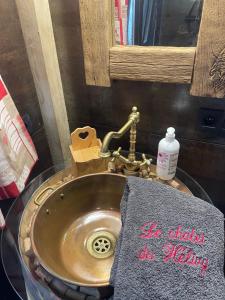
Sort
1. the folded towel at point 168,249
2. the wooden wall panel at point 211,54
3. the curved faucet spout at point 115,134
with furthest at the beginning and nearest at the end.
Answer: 1. the curved faucet spout at point 115,134
2. the wooden wall panel at point 211,54
3. the folded towel at point 168,249

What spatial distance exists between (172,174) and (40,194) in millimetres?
440

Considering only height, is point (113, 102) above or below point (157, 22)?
below

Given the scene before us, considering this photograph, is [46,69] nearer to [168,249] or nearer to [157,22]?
[157,22]

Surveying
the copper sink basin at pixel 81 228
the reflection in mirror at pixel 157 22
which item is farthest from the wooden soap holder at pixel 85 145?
the reflection in mirror at pixel 157 22

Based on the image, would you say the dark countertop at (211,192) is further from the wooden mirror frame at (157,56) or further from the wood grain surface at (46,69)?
the wooden mirror frame at (157,56)

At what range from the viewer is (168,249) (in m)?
0.52

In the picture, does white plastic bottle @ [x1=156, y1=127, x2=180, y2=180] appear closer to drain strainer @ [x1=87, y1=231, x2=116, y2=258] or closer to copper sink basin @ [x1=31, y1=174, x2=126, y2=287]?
copper sink basin @ [x1=31, y1=174, x2=126, y2=287]

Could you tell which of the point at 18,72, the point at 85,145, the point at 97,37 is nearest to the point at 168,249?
the point at 85,145

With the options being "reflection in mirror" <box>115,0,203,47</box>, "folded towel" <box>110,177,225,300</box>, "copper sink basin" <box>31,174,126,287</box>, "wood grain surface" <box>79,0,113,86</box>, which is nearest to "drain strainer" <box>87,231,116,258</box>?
"copper sink basin" <box>31,174,126,287</box>

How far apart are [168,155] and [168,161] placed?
0.07 feet

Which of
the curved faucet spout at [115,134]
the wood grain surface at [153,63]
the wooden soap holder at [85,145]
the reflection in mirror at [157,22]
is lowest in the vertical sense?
the wooden soap holder at [85,145]

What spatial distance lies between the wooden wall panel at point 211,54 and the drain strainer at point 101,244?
1.70ft

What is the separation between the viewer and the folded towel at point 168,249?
1.52ft

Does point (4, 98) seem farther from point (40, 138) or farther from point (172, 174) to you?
point (172, 174)
